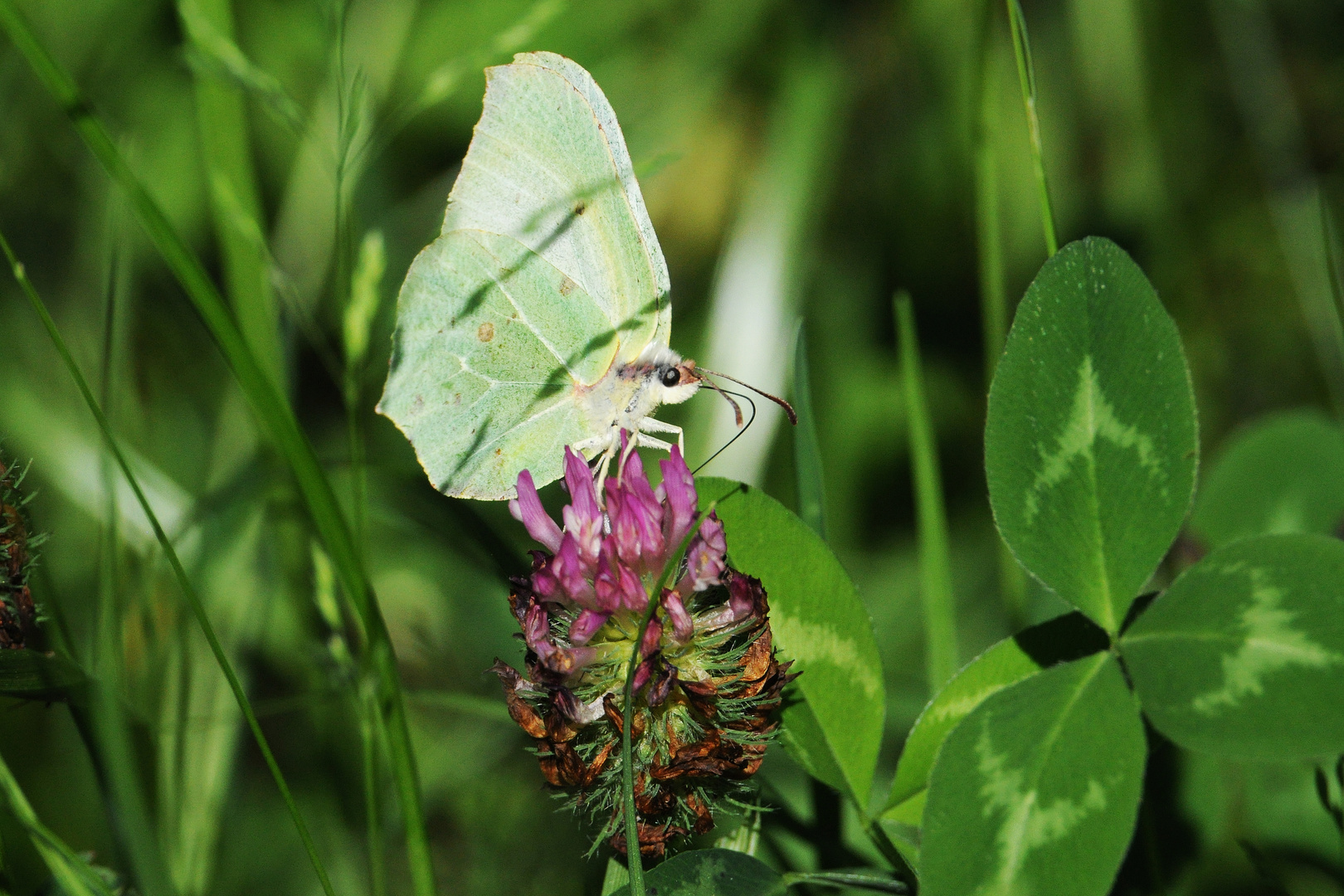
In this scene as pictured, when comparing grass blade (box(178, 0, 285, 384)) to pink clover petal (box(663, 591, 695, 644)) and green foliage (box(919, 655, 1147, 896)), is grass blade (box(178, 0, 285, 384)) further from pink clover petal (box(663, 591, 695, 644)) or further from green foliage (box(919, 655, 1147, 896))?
green foliage (box(919, 655, 1147, 896))

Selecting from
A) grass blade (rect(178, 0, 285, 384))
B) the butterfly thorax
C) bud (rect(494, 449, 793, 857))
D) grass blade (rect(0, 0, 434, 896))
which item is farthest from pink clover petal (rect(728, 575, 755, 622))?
grass blade (rect(178, 0, 285, 384))

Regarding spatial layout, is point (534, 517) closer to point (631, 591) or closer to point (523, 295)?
point (631, 591)

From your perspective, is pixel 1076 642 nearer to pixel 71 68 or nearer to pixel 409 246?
pixel 409 246

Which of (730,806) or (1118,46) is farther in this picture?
(1118,46)

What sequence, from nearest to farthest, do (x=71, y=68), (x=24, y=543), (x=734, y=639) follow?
(x=24, y=543), (x=734, y=639), (x=71, y=68)

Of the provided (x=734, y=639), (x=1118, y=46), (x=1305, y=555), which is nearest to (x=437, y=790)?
(x=734, y=639)

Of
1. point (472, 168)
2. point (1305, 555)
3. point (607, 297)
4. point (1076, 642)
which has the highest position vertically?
point (472, 168)
